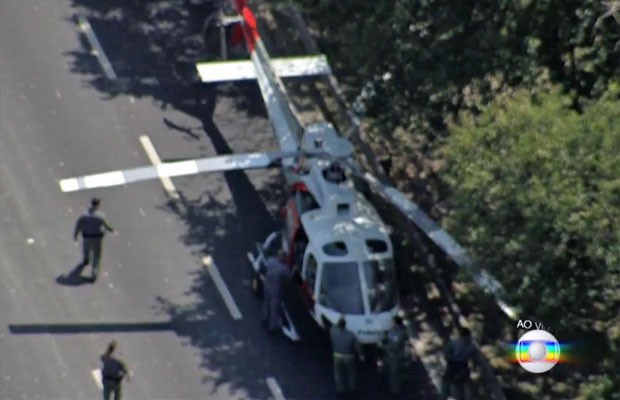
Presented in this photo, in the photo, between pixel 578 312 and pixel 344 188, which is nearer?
pixel 578 312

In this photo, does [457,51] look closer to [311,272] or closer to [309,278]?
[311,272]

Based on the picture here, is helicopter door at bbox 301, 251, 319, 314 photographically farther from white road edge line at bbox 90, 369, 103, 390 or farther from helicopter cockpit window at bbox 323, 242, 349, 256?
white road edge line at bbox 90, 369, 103, 390

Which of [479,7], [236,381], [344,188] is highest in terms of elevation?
[479,7]

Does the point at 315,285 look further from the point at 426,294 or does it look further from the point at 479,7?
the point at 479,7

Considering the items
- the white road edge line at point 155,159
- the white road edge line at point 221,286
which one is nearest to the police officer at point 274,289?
the white road edge line at point 221,286

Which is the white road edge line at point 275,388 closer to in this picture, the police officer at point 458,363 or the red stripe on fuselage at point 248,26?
the police officer at point 458,363

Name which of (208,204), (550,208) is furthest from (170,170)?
(550,208)

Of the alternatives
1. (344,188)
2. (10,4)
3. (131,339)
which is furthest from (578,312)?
(10,4)
